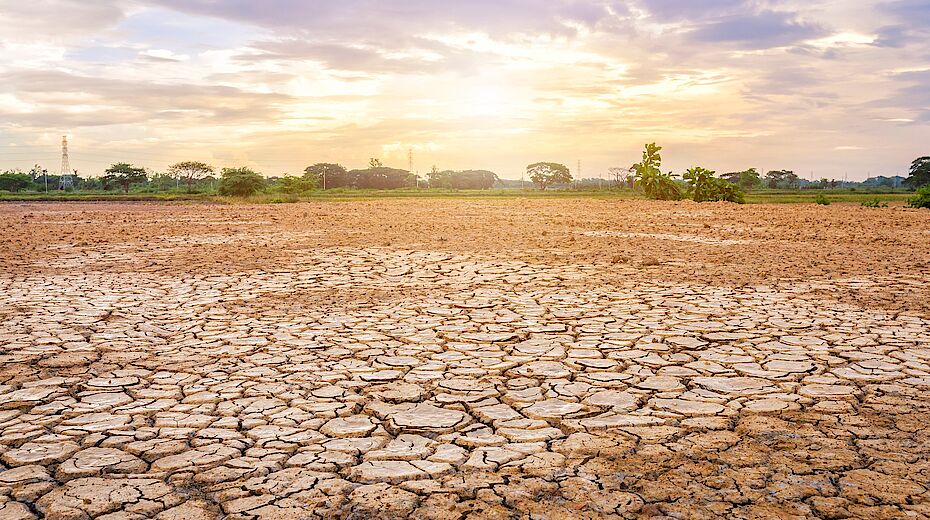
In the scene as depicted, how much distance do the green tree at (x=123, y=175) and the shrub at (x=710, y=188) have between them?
5635cm

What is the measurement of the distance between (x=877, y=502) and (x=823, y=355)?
2324mm

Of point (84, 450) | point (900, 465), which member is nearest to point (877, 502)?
point (900, 465)

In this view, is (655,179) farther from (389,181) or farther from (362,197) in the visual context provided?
(389,181)

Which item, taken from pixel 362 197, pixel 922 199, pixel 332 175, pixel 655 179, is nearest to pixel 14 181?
pixel 332 175

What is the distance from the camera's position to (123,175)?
220ft

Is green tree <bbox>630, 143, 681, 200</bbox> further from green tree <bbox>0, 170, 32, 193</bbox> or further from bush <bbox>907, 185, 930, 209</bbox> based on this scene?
green tree <bbox>0, 170, 32, 193</bbox>

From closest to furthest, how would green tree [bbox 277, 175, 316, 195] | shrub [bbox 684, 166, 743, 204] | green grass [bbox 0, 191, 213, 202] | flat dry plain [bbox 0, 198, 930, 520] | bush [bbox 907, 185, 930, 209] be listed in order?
1. flat dry plain [bbox 0, 198, 930, 520]
2. bush [bbox 907, 185, 930, 209]
3. shrub [bbox 684, 166, 743, 204]
4. green grass [bbox 0, 191, 213, 202]
5. green tree [bbox 277, 175, 316, 195]

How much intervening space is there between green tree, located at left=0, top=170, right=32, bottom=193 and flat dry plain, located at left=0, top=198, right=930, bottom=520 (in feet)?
220

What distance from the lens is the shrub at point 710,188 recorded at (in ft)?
88.7

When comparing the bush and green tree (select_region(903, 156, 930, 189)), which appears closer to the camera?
the bush

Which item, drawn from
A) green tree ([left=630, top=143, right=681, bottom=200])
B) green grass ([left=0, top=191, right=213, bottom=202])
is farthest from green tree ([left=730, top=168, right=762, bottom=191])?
green grass ([left=0, top=191, right=213, bottom=202])

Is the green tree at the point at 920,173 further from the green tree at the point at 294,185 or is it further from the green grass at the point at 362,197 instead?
the green tree at the point at 294,185

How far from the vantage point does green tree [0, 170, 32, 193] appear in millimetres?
64750

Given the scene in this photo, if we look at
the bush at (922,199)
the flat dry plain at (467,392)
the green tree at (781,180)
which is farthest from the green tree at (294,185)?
the green tree at (781,180)
